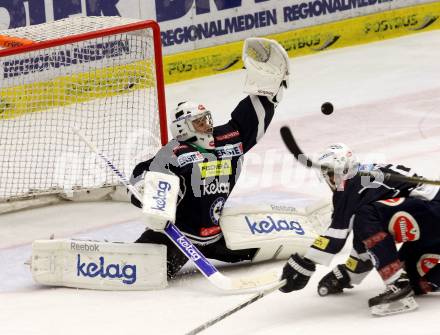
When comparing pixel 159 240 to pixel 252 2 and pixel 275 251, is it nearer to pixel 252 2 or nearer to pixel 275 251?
pixel 275 251

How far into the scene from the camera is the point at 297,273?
4.98 m

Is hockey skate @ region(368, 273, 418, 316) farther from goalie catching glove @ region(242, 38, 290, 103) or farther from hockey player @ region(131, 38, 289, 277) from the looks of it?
goalie catching glove @ region(242, 38, 290, 103)

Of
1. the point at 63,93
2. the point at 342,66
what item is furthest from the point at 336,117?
the point at 63,93

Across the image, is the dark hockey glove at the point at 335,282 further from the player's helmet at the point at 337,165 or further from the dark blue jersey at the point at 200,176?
the dark blue jersey at the point at 200,176

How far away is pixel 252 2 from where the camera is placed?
9.80 meters

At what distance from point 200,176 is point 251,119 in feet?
1.81

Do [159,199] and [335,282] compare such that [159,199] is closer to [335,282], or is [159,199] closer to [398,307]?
[335,282]

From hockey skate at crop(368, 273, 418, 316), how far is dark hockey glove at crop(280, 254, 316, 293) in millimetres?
302

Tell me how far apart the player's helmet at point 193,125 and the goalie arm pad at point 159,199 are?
0.31 metres

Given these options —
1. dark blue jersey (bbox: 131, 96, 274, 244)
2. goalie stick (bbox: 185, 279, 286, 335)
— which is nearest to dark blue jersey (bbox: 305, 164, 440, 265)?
goalie stick (bbox: 185, 279, 286, 335)

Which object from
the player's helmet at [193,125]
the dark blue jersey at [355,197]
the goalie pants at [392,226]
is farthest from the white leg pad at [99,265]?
the goalie pants at [392,226]

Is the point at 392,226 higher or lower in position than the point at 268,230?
higher

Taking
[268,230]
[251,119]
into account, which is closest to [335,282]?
[268,230]

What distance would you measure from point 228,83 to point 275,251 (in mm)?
3836
